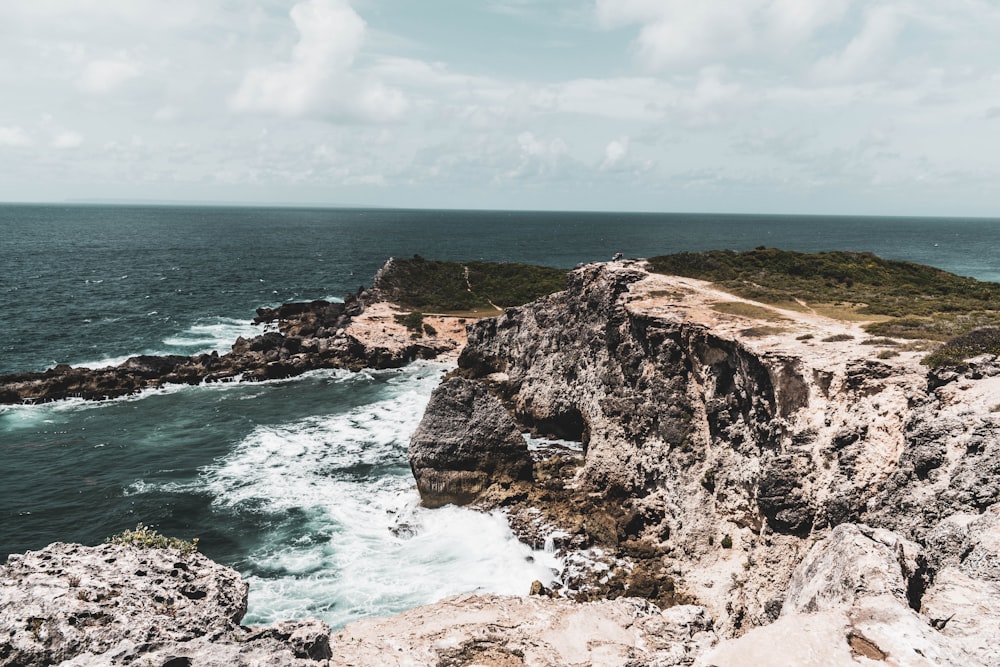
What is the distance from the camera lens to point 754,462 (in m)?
24.0

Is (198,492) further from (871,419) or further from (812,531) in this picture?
(871,419)

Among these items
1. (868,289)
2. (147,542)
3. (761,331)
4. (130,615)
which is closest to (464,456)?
(761,331)

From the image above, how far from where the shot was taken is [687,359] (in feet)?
97.5

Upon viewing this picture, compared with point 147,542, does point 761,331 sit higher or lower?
higher

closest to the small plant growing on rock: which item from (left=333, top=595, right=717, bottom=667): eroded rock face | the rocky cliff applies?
the rocky cliff

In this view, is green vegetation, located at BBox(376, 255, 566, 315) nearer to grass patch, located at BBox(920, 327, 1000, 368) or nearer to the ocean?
the ocean

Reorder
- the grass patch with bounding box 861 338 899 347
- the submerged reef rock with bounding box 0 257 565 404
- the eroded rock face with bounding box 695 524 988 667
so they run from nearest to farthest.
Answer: the eroded rock face with bounding box 695 524 988 667 < the grass patch with bounding box 861 338 899 347 < the submerged reef rock with bounding box 0 257 565 404

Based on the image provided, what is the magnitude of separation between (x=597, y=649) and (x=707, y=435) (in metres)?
13.3

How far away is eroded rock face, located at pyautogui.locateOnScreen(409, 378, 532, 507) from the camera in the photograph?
3200 cm

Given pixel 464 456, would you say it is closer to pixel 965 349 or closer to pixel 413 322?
pixel 965 349

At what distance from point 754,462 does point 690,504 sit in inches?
154

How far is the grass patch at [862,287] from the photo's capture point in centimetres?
3011

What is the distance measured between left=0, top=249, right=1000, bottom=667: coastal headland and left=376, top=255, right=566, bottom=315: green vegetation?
37.4 metres

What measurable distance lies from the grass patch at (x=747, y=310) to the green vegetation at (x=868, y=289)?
4327 millimetres
